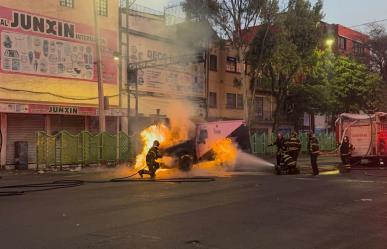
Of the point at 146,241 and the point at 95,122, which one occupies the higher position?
the point at 95,122

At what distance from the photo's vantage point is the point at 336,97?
44.3m

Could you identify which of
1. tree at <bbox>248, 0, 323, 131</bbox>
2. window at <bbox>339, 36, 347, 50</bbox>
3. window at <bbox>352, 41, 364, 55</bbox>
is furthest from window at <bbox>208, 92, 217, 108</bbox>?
window at <bbox>339, 36, 347, 50</bbox>

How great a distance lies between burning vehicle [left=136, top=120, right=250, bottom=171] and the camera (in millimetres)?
20781

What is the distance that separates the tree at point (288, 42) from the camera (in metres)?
33.1

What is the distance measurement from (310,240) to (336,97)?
128 feet

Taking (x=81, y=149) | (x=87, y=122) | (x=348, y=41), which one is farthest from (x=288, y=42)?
(x=348, y=41)


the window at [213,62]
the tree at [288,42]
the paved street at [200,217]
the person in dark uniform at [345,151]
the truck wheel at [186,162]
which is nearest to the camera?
the paved street at [200,217]

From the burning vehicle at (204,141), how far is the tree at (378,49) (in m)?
33.5

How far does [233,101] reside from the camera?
1596 inches

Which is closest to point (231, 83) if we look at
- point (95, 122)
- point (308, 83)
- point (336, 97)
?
point (308, 83)

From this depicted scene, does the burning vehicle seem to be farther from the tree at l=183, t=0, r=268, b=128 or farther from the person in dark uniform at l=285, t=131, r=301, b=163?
the tree at l=183, t=0, r=268, b=128

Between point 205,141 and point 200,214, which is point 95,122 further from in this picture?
point 200,214

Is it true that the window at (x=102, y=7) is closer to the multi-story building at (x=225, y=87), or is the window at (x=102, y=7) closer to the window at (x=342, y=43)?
the multi-story building at (x=225, y=87)

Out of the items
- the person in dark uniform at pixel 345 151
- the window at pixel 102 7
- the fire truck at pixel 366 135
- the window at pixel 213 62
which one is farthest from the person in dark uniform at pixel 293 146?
the window at pixel 213 62
